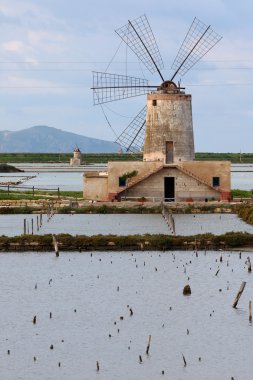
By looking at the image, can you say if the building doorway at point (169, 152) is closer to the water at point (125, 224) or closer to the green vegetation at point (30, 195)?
the water at point (125, 224)

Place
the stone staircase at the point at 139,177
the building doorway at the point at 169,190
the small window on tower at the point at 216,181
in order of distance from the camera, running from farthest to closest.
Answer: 1. the building doorway at the point at 169,190
2. the small window on tower at the point at 216,181
3. the stone staircase at the point at 139,177

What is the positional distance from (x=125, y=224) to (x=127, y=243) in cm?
1828

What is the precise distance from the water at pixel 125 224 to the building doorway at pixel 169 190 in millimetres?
2366

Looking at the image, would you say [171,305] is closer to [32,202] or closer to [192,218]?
[192,218]

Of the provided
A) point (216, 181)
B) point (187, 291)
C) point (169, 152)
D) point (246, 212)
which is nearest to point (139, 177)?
point (169, 152)

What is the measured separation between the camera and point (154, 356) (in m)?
32.3

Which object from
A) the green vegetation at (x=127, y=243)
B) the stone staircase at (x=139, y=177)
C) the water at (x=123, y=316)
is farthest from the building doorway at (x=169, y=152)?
the water at (x=123, y=316)

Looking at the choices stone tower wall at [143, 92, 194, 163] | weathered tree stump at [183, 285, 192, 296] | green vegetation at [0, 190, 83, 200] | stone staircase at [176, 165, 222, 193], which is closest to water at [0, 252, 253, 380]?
weathered tree stump at [183, 285, 192, 296]

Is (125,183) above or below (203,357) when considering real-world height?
above

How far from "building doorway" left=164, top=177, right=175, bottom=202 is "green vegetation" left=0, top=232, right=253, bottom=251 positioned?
69.4ft

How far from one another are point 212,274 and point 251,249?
7017 millimetres

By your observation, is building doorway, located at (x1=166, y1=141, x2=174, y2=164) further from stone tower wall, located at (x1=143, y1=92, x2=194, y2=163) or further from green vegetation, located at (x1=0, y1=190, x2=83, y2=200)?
green vegetation, located at (x1=0, y1=190, x2=83, y2=200)

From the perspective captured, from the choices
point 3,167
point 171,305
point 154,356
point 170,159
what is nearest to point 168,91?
point 170,159

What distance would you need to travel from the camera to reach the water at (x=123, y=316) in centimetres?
3112
